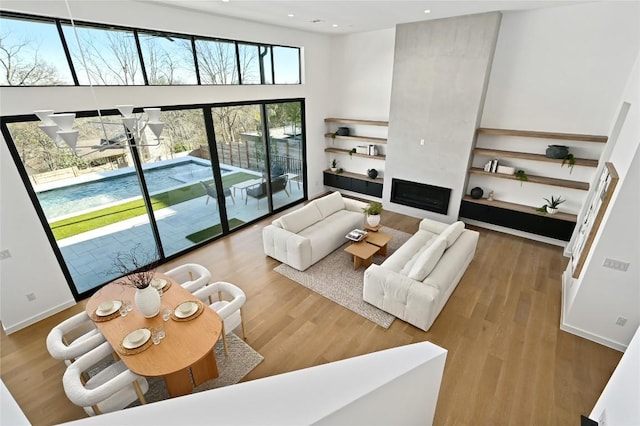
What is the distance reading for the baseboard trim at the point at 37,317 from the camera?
147 inches

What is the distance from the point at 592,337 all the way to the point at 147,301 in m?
5.03

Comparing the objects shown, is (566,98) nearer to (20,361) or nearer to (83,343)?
(83,343)

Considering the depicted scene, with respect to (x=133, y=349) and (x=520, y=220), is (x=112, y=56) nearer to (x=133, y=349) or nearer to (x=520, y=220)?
(x=133, y=349)

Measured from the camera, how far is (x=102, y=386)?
8.03ft

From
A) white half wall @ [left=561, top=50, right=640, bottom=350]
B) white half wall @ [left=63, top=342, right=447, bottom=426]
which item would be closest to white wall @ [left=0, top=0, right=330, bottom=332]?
white half wall @ [left=63, top=342, right=447, bottom=426]

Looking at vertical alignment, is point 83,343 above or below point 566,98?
below

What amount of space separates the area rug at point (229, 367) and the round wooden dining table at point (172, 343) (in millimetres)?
93

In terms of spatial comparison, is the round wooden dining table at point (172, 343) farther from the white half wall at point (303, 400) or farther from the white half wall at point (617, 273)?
the white half wall at point (617, 273)

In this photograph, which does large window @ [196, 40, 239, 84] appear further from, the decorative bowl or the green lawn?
the decorative bowl

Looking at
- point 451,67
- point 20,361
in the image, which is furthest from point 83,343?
point 451,67

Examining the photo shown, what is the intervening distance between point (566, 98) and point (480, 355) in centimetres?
444

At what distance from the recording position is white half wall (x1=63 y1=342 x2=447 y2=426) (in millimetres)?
827

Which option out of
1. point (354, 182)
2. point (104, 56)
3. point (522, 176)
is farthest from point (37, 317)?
point (522, 176)

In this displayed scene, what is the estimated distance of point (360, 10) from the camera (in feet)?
14.8
